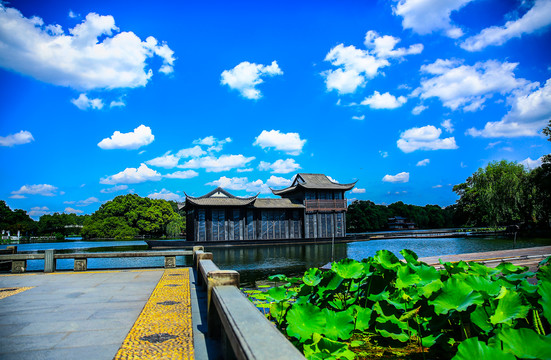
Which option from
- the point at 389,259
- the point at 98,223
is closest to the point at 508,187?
the point at 389,259

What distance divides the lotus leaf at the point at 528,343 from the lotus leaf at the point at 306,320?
3.12 ft

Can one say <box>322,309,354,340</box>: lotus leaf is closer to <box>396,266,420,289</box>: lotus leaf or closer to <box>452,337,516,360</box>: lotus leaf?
<box>396,266,420,289</box>: lotus leaf

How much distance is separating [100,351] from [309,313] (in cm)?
175

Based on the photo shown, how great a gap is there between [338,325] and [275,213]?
24460 millimetres

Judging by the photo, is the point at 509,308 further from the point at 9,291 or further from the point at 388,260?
the point at 9,291

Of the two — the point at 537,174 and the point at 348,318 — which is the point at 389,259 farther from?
the point at 537,174

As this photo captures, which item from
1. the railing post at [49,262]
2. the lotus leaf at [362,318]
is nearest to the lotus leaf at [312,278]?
the lotus leaf at [362,318]

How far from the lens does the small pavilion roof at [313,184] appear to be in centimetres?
2723

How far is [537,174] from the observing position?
25.5 meters

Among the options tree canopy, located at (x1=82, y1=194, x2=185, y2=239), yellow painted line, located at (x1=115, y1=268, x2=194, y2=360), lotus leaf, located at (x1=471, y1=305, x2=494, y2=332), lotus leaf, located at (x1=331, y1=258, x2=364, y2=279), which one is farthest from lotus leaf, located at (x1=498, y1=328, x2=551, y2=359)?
tree canopy, located at (x1=82, y1=194, x2=185, y2=239)

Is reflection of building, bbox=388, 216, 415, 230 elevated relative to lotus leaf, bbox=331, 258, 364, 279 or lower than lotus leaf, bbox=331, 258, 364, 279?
lower

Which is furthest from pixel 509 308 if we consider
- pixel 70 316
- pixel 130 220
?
pixel 130 220

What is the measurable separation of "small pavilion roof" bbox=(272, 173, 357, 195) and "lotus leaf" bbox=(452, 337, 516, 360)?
25.4m

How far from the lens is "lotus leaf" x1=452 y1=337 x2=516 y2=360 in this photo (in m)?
1.18
